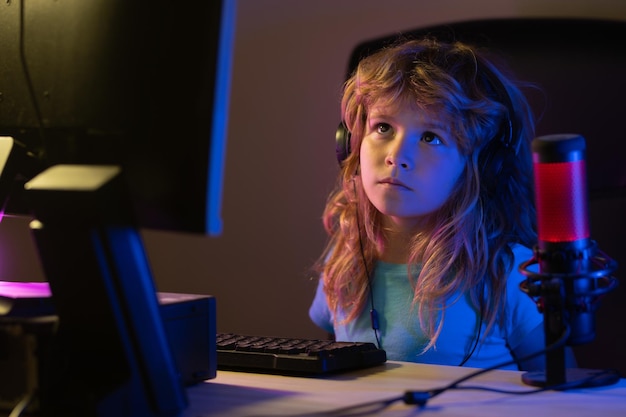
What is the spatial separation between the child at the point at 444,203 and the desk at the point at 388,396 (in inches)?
12.2

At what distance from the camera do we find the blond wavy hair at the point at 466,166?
1.28m

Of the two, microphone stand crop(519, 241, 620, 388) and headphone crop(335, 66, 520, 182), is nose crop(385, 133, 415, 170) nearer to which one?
headphone crop(335, 66, 520, 182)

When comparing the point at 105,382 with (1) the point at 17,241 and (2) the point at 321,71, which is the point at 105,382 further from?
(1) the point at 17,241

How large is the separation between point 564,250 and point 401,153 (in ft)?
1.39

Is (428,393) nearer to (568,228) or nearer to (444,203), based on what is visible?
(568,228)

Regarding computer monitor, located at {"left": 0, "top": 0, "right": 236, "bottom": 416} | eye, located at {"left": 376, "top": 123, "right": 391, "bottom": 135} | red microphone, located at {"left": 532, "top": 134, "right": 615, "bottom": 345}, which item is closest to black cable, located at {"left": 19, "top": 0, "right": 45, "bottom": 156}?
computer monitor, located at {"left": 0, "top": 0, "right": 236, "bottom": 416}

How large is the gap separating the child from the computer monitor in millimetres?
576

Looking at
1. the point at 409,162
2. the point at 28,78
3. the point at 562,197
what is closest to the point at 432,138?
the point at 409,162

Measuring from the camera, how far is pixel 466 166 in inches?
51.0

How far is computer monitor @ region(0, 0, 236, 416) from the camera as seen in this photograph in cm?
67

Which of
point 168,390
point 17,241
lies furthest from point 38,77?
point 17,241

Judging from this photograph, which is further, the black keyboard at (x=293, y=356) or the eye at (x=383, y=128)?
the eye at (x=383, y=128)

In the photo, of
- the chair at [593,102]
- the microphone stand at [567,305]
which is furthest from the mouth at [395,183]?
the microphone stand at [567,305]

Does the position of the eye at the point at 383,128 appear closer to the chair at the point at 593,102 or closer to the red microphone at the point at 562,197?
the chair at the point at 593,102
